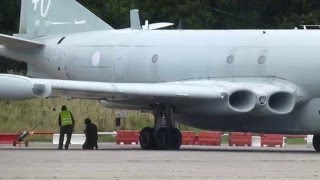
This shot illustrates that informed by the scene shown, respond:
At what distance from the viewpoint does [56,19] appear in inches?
1583

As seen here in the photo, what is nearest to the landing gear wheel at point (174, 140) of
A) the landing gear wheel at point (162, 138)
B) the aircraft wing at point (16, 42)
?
the landing gear wheel at point (162, 138)

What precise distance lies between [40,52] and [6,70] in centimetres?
2621

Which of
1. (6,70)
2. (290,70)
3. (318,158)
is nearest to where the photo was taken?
(318,158)

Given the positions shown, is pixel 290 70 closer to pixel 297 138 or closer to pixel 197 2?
Answer: pixel 297 138

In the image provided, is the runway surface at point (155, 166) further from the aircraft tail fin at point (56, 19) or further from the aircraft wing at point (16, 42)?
the aircraft tail fin at point (56, 19)

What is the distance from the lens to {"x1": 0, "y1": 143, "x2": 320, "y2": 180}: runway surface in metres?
20.3

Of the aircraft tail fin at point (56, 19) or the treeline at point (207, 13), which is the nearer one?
the aircraft tail fin at point (56, 19)

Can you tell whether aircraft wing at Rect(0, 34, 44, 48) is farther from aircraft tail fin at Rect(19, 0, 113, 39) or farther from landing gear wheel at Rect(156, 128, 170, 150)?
landing gear wheel at Rect(156, 128, 170, 150)

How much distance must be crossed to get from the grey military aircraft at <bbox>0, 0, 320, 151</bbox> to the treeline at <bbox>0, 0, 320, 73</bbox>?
2603 cm

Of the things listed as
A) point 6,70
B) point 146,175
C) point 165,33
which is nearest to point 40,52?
point 165,33

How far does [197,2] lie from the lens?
2559 inches

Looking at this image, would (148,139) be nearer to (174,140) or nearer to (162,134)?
(162,134)

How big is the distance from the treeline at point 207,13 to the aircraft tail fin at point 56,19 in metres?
21.7

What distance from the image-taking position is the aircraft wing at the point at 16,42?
3653 cm
